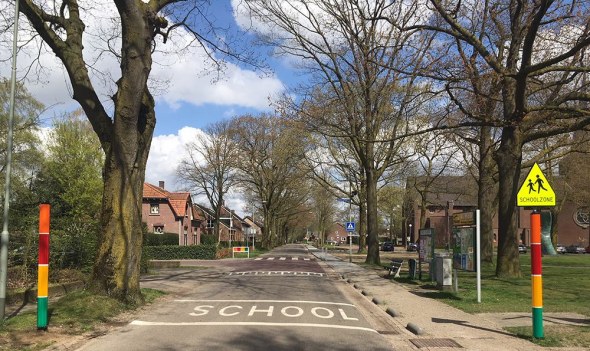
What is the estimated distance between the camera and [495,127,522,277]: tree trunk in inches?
773

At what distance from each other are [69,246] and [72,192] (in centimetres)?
1409

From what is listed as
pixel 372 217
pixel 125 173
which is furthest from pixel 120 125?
pixel 372 217

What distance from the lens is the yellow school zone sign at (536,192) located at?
9.93 metres

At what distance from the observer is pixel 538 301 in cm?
858

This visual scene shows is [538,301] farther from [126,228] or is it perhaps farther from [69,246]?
[69,246]

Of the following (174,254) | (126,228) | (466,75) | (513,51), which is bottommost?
(174,254)

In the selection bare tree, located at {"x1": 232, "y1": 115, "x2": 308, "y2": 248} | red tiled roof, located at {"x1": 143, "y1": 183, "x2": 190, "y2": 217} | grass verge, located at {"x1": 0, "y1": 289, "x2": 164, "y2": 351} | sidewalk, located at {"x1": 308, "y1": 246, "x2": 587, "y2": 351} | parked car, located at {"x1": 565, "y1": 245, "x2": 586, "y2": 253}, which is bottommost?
parked car, located at {"x1": 565, "y1": 245, "x2": 586, "y2": 253}

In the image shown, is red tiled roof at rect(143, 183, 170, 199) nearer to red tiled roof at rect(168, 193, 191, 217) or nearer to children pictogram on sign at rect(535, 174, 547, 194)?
red tiled roof at rect(168, 193, 191, 217)

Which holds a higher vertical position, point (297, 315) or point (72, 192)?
point (72, 192)

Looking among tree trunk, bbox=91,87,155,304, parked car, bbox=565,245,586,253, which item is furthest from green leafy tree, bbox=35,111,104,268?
parked car, bbox=565,245,586,253

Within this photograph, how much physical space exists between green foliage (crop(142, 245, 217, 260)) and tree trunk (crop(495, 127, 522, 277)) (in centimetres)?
2429

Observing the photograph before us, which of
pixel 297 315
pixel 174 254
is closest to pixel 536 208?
pixel 297 315

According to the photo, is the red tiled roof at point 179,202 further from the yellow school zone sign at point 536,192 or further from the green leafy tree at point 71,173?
the yellow school zone sign at point 536,192

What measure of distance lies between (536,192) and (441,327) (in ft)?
10.4
